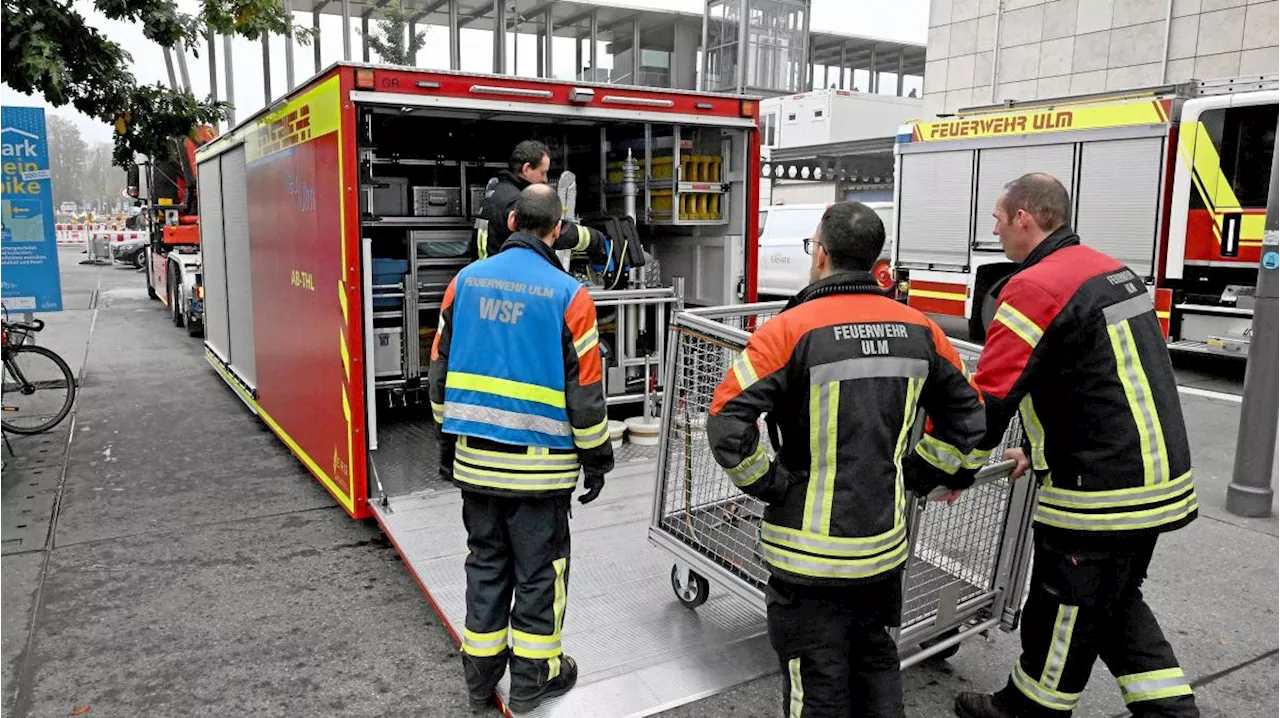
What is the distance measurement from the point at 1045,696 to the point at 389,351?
506 centimetres

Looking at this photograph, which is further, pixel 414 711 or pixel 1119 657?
pixel 414 711

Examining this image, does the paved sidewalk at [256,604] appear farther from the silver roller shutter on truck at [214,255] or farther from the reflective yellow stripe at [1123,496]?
the silver roller shutter on truck at [214,255]

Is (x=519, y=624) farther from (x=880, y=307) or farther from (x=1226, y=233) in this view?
(x=1226, y=233)

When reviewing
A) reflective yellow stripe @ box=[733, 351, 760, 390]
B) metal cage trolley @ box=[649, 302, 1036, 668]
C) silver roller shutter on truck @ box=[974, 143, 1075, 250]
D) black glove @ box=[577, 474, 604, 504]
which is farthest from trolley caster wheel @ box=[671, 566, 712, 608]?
silver roller shutter on truck @ box=[974, 143, 1075, 250]

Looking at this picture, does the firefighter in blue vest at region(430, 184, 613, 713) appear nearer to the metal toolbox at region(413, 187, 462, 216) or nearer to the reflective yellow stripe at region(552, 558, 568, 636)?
the reflective yellow stripe at region(552, 558, 568, 636)

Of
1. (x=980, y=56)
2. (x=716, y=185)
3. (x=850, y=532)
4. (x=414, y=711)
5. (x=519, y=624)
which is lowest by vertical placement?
(x=414, y=711)

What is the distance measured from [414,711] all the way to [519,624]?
0.53 m

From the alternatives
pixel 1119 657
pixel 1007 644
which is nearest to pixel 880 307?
pixel 1119 657

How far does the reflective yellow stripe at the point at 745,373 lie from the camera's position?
2.46 meters

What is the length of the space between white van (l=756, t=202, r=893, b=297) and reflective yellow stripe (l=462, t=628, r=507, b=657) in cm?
1153

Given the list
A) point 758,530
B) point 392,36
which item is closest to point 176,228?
point 392,36

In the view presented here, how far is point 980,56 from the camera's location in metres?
22.6

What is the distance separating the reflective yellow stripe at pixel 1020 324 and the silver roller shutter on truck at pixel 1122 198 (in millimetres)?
8390

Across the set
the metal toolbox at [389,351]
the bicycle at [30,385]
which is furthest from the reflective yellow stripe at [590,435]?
the bicycle at [30,385]
